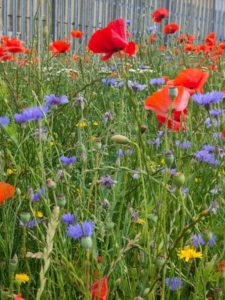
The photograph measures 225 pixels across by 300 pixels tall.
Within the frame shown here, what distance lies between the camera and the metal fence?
28.7ft

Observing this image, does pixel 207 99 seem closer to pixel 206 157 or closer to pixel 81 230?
pixel 206 157

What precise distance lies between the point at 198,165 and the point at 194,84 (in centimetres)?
44

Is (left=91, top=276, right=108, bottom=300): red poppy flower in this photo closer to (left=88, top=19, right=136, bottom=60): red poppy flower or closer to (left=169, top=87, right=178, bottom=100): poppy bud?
(left=169, top=87, right=178, bottom=100): poppy bud

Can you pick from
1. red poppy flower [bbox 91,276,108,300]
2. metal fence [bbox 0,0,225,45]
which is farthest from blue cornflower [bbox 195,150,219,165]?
metal fence [bbox 0,0,225,45]

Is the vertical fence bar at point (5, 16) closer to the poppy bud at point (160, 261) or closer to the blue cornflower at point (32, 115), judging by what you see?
the blue cornflower at point (32, 115)

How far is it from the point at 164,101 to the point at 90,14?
361 inches

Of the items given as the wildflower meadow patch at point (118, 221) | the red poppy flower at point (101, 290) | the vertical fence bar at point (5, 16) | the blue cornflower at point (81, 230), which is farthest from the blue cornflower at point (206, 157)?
the vertical fence bar at point (5, 16)

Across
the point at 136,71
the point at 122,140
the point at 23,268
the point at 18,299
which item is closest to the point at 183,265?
the point at 23,268

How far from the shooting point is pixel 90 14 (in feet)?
33.0

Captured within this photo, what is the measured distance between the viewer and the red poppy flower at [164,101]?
3.63 feet

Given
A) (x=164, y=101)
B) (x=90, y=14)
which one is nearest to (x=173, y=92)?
(x=164, y=101)

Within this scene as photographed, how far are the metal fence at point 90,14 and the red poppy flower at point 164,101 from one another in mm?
5160

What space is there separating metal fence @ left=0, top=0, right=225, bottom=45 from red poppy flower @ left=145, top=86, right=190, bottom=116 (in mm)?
5160

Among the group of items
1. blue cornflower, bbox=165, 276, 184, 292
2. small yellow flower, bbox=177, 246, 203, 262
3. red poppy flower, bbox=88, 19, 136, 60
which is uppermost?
red poppy flower, bbox=88, 19, 136, 60
